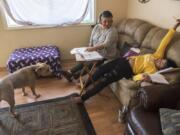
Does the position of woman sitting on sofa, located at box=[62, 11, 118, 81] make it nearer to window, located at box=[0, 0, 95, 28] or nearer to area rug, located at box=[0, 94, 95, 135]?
area rug, located at box=[0, 94, 95, 135]

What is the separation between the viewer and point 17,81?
2.30 metres

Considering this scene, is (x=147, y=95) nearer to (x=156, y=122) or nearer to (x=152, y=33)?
(x=156, y=122)

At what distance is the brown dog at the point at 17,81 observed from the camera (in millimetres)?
2100

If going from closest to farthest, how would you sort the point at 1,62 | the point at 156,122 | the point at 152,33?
the point at 156,122
the point at 152,33
the point at 1,62

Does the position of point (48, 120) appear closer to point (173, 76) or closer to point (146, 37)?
point (173, 76)

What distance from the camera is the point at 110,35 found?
2740 millimetres

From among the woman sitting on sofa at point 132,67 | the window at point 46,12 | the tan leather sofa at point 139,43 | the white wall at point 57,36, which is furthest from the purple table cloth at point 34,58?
the tan leather sofa at point 139,43

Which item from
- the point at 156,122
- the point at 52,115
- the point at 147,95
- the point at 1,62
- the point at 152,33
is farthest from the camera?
the point at 1,62

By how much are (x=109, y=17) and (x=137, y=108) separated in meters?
1.50

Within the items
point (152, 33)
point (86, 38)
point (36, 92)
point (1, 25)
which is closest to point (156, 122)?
point (152, 33)

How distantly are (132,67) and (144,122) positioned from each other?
0.97 meters

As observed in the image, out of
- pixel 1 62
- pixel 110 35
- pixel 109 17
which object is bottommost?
pixel 1 62

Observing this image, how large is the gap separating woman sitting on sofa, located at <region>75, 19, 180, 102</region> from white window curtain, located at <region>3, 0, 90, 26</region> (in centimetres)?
143

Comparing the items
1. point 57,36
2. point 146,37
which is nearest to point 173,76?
point 146,37
